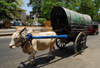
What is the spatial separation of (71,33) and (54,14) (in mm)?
1669

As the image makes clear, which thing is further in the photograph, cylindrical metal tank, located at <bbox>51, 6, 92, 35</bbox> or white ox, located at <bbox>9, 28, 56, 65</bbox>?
cylindrical metal tank, located at <bbox>51, 6, 92, 35</bbox>

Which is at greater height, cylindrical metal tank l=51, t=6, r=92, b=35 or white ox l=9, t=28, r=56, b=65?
cylindrical metal tank l=51, t=6, r=92, b=35

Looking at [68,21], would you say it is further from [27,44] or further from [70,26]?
[27,44]

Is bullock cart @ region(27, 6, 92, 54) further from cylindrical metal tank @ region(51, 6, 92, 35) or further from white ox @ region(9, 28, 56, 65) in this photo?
white ox @ region(9, 28, 56, 65)

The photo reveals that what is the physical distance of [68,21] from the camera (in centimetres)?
449

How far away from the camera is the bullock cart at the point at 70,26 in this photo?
4602 mm

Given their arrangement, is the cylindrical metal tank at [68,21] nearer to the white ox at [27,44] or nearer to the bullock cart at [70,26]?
the bullock cart at [70,26]

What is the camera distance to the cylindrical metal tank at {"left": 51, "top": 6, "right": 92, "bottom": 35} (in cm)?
461

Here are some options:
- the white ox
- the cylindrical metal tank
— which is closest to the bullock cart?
the cylindrical metal tank

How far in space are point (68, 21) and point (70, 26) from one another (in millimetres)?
311

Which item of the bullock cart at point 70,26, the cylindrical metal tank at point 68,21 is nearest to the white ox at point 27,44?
the bullock cart at point 70,26

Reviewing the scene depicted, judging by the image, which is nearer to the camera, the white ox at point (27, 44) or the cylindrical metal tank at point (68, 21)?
the white ox at point (27, 44)

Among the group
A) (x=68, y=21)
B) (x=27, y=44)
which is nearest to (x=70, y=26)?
(x=68, y=21)

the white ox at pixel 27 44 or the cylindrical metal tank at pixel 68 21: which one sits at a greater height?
the cylindrical metal tank at pixel 68 21
